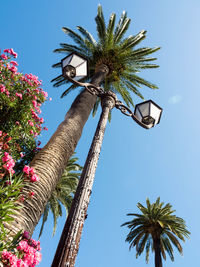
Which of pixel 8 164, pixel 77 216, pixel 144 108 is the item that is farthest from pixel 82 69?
pixel 77 216

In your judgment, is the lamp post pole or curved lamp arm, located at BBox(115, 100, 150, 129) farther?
curved lamp arm, located at BBox(115, 100, 150, 129)

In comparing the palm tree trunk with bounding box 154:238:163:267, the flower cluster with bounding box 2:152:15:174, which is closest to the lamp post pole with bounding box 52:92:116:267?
the flower cluster with bounding box 2:152:15:174

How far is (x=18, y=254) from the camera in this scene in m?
2.79

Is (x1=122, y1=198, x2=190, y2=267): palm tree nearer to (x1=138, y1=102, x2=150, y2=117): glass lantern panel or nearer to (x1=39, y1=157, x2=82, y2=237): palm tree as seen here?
(x1=39, y1=157, x2=82, y2=237): palm tree

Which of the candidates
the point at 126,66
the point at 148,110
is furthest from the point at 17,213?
the point at 126,66

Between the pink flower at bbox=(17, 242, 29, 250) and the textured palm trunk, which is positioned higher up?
the textured palm trunk

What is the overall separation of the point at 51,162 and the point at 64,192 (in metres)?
8.93

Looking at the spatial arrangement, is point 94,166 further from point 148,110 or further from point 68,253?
point 148,110

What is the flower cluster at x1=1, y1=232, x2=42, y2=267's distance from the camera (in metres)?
2.55

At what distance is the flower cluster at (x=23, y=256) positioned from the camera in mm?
2549

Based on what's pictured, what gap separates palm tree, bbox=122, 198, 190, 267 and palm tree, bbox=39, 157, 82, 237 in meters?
7.68

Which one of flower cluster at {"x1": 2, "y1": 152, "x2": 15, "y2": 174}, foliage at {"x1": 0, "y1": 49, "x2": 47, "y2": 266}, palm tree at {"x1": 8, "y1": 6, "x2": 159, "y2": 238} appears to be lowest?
flower cluster at {"x1": 2, "y1": 152, "x2": 15, "y2": 174}

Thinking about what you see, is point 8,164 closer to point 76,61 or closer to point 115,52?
point 76,61

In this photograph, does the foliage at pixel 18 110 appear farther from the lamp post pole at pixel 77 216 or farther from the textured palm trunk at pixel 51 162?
the lamp post pole at pixel 77 216
